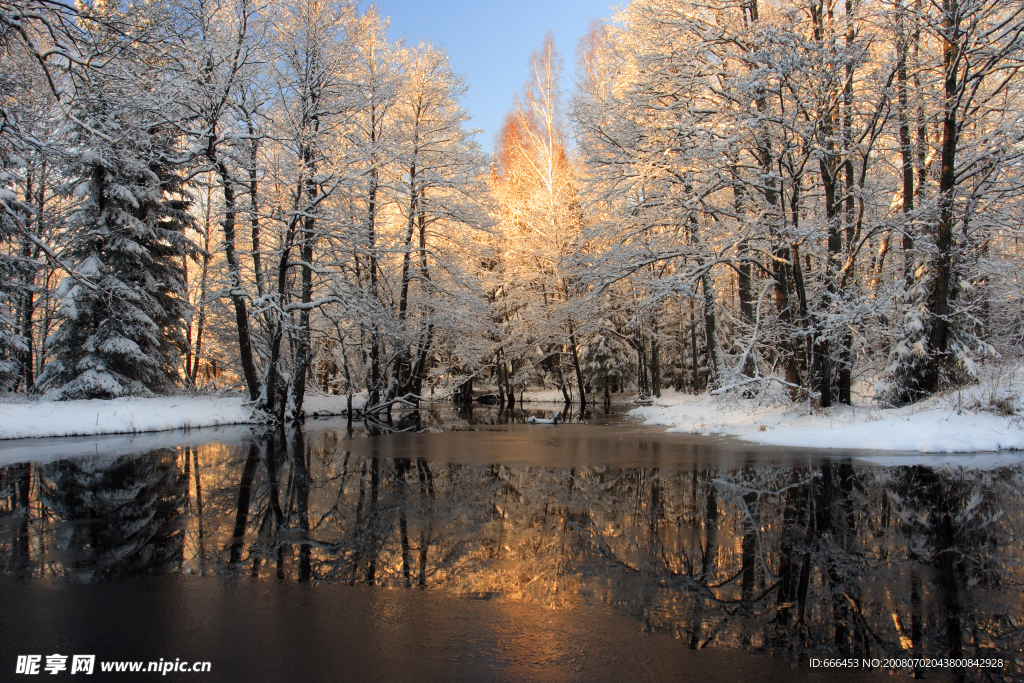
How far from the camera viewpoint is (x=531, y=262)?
33719mm

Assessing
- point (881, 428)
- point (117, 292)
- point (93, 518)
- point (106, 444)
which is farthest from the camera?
point (117, 292)

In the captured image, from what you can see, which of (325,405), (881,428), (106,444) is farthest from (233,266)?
Result: (881,428)

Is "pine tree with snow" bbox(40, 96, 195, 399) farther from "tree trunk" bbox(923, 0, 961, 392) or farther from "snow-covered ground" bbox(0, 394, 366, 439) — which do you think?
"tree trunk" bbox(923, 0, 961, 392)

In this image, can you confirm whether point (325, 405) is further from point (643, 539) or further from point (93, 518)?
point (643, 539)

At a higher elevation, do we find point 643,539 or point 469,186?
point 469,186

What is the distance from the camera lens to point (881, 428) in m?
12.4

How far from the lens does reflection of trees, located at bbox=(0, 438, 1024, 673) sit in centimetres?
402

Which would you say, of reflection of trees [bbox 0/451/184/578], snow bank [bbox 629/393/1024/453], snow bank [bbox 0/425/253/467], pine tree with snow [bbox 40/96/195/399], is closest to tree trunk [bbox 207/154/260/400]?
pine tree with snow [bbox 40/96/195/399]

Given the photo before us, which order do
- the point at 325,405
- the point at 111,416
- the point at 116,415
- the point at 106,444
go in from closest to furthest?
the point at 106,444, the point at 111,416, the point at 116,415, the point at 325,405

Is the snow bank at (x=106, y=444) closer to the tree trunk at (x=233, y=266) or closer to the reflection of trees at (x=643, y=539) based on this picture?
the reflection of trees at (x=643, y=539)

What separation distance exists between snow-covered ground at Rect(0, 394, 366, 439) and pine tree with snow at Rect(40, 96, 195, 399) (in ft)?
5.22

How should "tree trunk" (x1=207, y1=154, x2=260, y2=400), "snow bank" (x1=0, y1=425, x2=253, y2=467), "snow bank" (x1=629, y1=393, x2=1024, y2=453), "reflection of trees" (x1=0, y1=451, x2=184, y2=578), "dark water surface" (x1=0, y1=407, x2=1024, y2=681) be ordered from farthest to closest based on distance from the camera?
1. "tree trunk" (x1=207, y1=154, x2=260, y2=400)
2. "snow bank" (x1=0, y1=425, x2=253, y2=467)
3. "snow bank" (x1=629, y1=393, x2=1024, y2=453)
4. "reflection of trees" (x1=0, y1=451, x2=184, y2=578)
5. "dark water surface" (x1=0, y1=407, x2=1024, y2=681)

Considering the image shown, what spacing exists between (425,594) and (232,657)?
1.38 m

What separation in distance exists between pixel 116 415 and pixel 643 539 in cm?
1669
